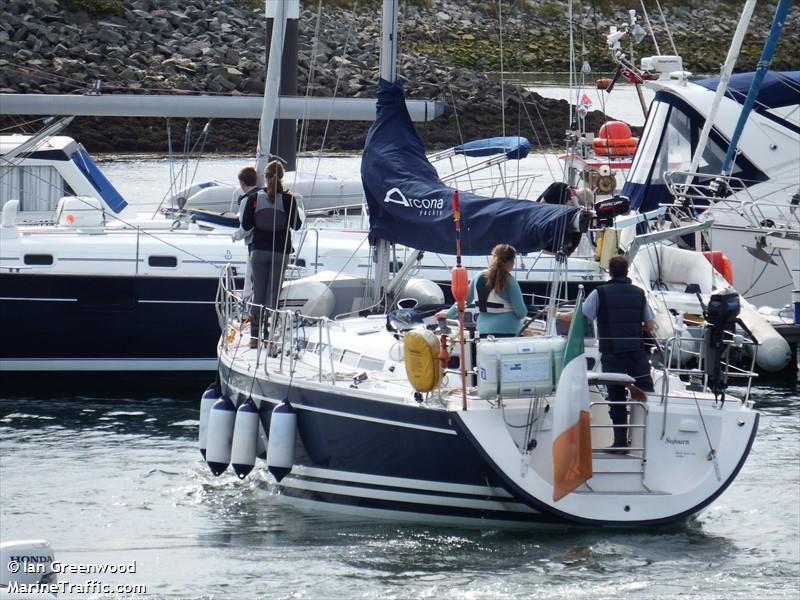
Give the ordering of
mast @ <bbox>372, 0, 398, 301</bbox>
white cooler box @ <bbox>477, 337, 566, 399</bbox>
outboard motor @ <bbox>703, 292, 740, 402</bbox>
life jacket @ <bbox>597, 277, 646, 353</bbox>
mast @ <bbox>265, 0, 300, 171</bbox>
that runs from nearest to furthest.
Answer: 1. white cooler box @ <bbox>477, 337, 566, 399</bbox>
2. outboard motor @ <bbox>703, 292, 740, 402</bbox>
3. life jacket @ <bbox>597, 277, 646, 353</bbox>
4. mast @ <bbox>372, 0, 398, 301</bbox>
5. mast @ <bbox>265, 0, 300, 171</bbox>

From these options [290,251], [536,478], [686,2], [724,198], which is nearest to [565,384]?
[536,478]

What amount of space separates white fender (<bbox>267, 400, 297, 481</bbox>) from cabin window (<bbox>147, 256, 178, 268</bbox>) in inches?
239

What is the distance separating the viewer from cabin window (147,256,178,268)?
55.1ft

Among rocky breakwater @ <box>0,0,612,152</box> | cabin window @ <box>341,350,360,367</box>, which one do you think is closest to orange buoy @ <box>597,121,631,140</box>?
cabin window @ <box>341,350,360,367</box>

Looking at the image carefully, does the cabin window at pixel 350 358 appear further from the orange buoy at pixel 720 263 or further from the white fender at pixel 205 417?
the orange buoy at pixel 720 263

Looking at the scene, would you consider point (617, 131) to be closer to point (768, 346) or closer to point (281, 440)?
point (768, 346)

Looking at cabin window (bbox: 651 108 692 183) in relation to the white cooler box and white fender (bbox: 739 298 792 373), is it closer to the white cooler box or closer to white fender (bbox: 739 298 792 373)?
white fender (bbox: 739 298 792 373)

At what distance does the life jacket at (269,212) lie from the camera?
12.3 m

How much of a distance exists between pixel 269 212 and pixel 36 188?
777 centimetres

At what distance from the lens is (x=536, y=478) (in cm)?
1005

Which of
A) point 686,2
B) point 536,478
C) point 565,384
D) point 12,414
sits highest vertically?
point 686,2

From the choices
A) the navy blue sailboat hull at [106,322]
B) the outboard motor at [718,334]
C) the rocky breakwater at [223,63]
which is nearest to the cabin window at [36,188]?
the navy blue sailboat hull at [106,322]

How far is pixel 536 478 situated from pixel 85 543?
135 inches

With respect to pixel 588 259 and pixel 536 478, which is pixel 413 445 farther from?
pixel 588 259
